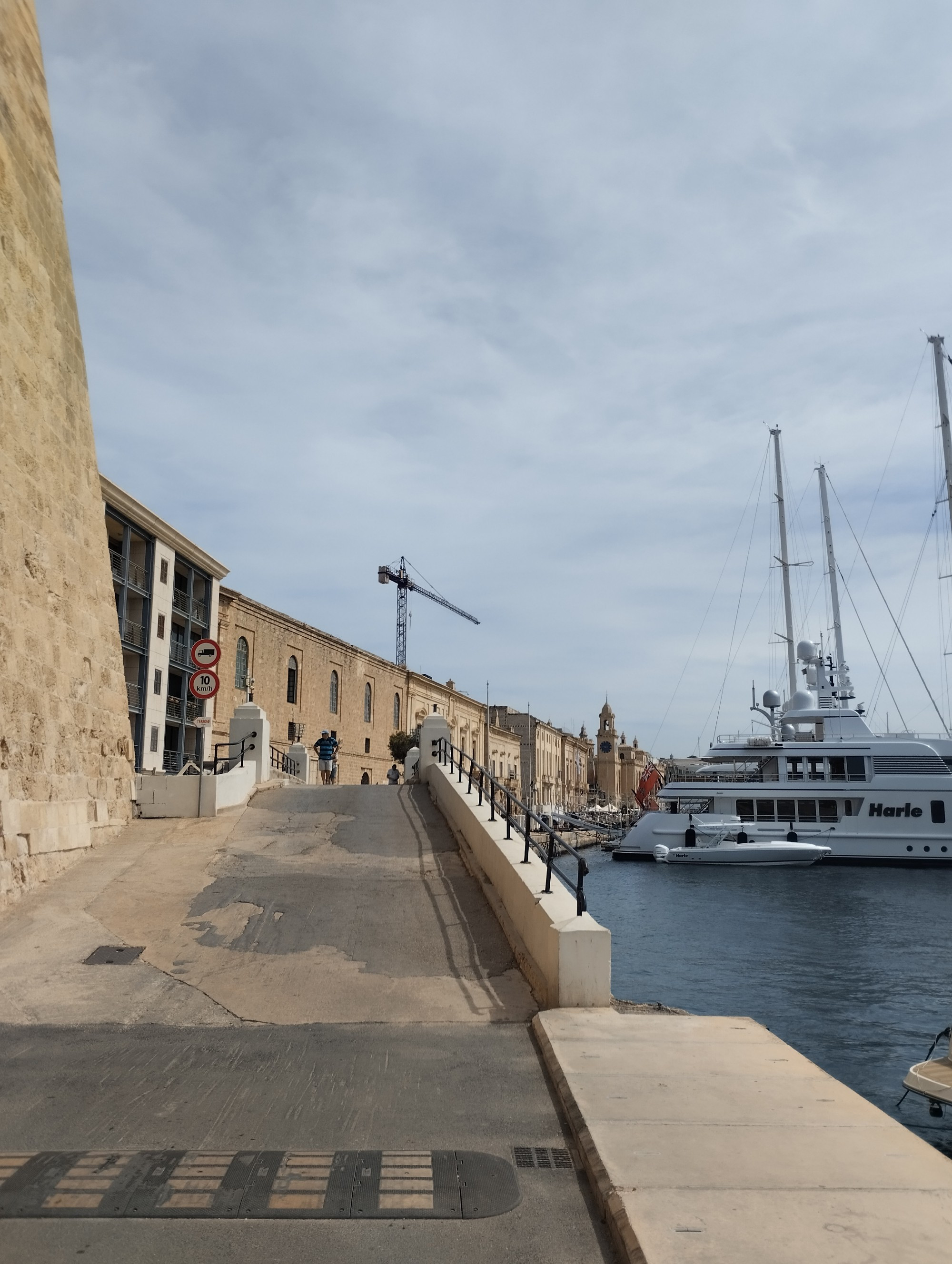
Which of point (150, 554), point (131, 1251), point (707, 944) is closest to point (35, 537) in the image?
point (131, 1251)

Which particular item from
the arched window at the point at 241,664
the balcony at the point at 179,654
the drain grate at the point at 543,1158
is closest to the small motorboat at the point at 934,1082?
the drain grate at the point at 543,1158

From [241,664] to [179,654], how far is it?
5847 millimetres

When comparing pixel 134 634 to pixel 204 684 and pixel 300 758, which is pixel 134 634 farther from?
pixel 204 684

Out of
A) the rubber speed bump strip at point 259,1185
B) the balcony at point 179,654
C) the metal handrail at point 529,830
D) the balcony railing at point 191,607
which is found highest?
the balcony railing at point 191,607

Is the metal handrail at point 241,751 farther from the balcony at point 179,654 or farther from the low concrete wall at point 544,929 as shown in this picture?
the balcony at point 179,654

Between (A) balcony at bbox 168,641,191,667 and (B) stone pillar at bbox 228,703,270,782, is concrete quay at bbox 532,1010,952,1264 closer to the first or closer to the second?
(B) stone pillar at bbox 228,703,270,782

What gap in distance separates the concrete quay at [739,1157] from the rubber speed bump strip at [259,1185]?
608 mm

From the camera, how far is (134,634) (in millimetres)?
32094

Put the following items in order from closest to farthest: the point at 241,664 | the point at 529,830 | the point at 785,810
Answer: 1. the point at 529,830
2. the point at 241,664
3. the point at 785,810

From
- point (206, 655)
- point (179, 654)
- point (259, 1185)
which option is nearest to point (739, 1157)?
point (259, 1185)

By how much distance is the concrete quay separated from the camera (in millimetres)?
3246

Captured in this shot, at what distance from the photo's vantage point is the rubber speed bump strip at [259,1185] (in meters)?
3.63

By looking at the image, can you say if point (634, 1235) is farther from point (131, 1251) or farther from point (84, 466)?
point (84, 466)

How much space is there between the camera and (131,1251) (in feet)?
11.0
